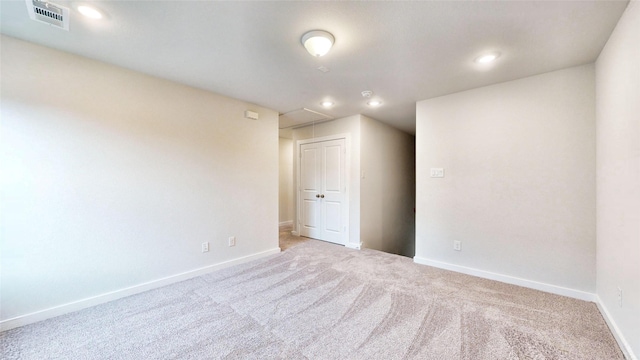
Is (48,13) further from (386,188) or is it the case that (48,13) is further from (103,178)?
(386,188)

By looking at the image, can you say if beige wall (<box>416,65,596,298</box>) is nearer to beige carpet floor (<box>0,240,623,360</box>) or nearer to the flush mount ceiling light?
beige carpet floor (<box>0,240,623,360</box>)

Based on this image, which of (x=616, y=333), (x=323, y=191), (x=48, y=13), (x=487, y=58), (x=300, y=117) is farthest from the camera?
(x=323, y=191)

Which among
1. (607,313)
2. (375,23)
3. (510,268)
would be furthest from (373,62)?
(607,313)

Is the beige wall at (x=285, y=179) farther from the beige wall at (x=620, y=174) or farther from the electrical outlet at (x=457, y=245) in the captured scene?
the beige wall at (x=620, y=174)

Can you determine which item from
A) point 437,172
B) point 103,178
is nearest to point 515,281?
point 437,172

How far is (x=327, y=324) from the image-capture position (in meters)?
1.97

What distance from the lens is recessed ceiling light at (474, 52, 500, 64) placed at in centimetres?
220

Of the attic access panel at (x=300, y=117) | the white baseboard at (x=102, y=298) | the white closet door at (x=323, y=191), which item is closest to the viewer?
the white baseboard at (x=102, y=298)

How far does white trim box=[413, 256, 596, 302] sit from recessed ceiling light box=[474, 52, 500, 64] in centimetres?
233

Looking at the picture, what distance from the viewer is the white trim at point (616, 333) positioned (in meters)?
1.56

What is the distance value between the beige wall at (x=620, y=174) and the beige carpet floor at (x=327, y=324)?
310 mm

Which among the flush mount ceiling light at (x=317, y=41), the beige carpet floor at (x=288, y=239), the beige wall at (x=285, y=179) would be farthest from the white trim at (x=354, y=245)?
the flush mount ceiling light at (x=317, y=41)

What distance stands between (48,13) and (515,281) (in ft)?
15.6

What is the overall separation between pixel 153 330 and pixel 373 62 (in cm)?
298
